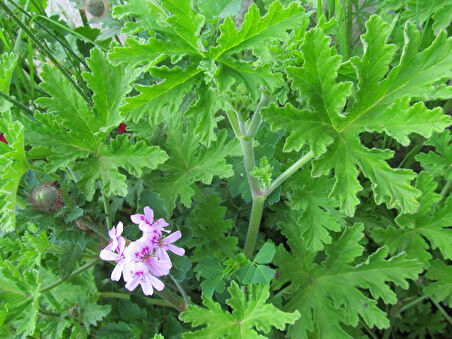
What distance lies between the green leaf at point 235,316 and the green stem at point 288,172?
27 centimetres

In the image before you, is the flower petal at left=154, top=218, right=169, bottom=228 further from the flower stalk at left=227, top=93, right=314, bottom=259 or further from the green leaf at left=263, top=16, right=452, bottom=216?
the green leaf at left=263, top=16, right=452, bottom=216

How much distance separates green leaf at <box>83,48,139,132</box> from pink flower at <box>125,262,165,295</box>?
0.38 meters

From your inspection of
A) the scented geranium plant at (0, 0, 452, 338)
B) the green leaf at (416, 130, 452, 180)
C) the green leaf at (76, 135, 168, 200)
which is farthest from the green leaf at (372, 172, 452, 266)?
the green leaf at (76, 135, 168, 200)

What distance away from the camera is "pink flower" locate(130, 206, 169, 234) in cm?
115

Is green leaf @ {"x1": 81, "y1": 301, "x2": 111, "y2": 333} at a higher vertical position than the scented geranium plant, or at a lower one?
lower

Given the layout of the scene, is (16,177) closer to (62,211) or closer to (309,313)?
(62,211)

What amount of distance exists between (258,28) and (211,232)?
2.26 ft

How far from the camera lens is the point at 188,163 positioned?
1.44m

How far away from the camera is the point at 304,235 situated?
1374 millimetres

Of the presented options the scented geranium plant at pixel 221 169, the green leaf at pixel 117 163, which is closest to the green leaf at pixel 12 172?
the scented geranium plant at pixel 221 169

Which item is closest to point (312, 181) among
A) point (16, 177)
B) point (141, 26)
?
point (141, 26)

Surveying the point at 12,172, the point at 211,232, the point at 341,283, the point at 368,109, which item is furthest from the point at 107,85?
the point at 341,283

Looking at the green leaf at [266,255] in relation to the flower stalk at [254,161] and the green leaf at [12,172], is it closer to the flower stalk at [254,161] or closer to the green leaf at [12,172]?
the flower stalk at [254,161]

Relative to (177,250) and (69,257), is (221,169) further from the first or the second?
(69,257)
